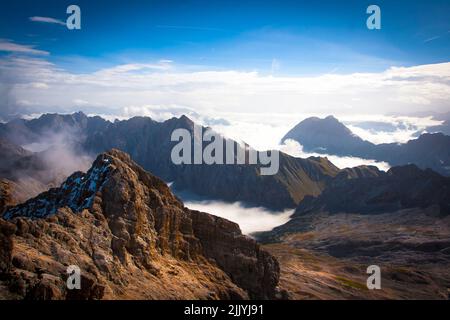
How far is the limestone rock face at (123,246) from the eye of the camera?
6091 cm

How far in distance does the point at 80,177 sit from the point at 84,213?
86.9ft

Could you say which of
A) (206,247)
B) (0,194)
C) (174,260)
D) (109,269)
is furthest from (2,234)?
(0,194)

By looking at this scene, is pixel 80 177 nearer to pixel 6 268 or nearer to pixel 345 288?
pixel 6 268

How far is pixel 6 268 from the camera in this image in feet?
181

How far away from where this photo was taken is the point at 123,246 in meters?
84.2

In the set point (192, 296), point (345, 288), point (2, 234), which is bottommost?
point (345, 288)

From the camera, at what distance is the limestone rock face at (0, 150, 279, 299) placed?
60906 mm

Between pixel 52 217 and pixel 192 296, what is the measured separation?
32467 millimetres
